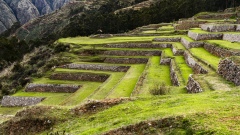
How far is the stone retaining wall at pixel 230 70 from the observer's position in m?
13.3

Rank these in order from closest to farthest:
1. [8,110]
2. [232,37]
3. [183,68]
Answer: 1. [183,68]
2. [232,37]
3. [8,110]

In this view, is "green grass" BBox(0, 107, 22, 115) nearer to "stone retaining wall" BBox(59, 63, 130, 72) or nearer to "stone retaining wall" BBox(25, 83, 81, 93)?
"stone retaining wall" BBox(25, 83, 81, 93)

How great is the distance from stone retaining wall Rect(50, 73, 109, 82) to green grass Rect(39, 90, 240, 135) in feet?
68.4

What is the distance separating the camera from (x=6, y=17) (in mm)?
179750

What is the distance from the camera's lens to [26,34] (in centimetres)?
12612

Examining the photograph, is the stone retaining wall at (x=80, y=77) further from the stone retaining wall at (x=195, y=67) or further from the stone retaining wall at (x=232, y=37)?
the stone retaining wall at (x=232, y=37)

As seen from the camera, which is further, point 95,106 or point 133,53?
point 133,53

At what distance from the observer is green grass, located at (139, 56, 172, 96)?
19.6 metres

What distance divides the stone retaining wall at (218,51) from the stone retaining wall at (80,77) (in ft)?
43.5

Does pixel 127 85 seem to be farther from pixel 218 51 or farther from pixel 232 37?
pixel 232 37

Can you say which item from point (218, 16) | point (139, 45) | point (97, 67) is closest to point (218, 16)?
point (218, 16)

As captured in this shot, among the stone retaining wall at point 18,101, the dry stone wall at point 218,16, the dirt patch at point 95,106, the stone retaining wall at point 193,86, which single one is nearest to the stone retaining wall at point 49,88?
the stone retaining wall at point 18,101

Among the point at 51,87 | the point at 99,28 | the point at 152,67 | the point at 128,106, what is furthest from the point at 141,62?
the point at 99,28

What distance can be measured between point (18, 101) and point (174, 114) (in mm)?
24245
